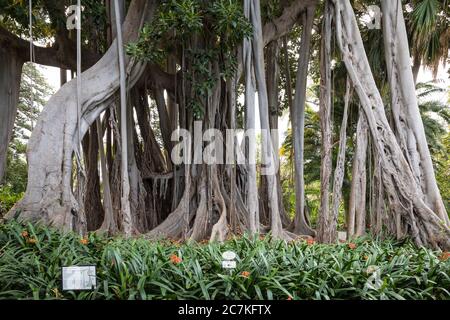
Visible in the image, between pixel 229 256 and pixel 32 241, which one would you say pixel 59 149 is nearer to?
pixel 32 241

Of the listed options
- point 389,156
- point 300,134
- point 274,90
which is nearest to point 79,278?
point 389,156

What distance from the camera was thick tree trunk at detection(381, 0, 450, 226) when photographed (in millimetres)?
3576

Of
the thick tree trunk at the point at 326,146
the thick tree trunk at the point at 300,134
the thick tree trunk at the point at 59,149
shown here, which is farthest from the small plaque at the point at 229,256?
the thick tree trunk at the point at 300,134

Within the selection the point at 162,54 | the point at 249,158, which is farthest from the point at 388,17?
the point at 162,54

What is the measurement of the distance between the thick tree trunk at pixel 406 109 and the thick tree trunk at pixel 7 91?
166 inches

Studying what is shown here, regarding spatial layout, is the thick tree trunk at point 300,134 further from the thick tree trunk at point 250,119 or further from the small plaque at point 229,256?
the small plaque at point 229,256

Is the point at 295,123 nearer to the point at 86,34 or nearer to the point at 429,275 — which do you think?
the point at 86,34

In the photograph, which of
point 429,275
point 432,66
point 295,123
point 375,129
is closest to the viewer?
point 429,275

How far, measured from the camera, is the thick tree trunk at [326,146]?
151 inches

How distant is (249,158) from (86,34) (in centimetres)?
264

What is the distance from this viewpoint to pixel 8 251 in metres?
2.39

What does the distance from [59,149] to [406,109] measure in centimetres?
323

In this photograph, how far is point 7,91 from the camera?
4.59 m

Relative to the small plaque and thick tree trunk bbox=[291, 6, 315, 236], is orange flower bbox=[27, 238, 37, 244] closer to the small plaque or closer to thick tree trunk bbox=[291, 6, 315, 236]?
the small plaque
